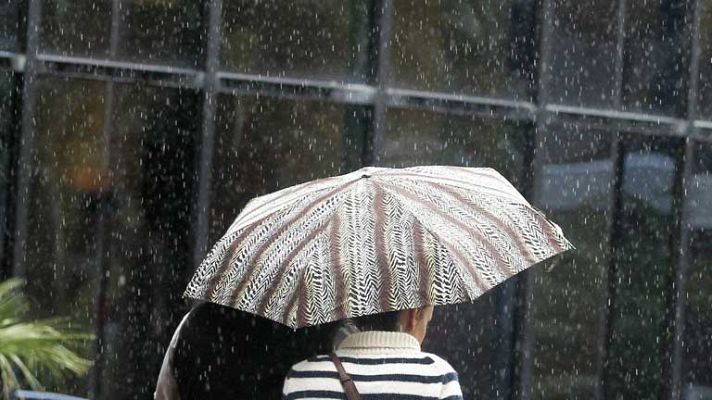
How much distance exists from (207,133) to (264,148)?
333 millimetres

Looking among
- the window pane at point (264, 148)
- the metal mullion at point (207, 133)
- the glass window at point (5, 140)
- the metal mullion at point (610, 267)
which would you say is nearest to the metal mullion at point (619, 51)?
the metal mullion at point (610, 267)

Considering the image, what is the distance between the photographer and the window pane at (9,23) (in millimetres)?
6898

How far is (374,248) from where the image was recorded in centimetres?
378

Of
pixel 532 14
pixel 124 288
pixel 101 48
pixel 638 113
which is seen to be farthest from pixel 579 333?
pixel 101 48

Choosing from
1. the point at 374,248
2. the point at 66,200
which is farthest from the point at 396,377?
the point at 66,200

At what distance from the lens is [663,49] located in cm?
860

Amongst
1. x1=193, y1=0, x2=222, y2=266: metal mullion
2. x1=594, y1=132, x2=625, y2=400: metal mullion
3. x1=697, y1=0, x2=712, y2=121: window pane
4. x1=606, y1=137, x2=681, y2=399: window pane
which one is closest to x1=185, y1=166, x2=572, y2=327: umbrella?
x1=193, y1=0, x2=222, y2=266: metal mullion

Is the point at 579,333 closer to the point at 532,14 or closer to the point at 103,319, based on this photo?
the point at 532,14

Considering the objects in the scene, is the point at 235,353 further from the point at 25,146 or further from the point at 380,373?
the point at 25,146

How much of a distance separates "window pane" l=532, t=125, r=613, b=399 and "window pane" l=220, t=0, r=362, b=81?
4.57ft

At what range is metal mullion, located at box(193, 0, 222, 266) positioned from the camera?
7254 mm

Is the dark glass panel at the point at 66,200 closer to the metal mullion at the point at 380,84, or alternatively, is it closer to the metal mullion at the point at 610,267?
the metal mullion at the point at 380,84

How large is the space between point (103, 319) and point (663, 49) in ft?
12.9

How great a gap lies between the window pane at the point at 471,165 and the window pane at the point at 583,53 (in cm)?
41
